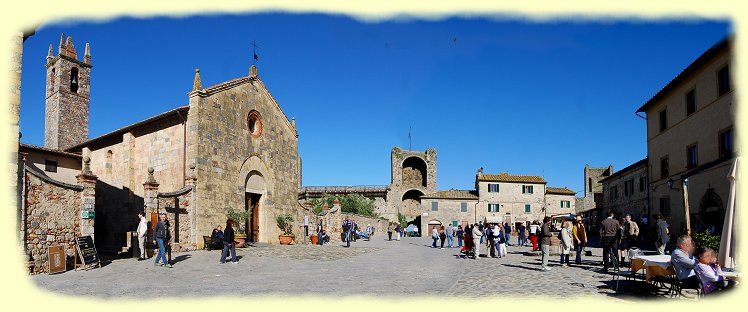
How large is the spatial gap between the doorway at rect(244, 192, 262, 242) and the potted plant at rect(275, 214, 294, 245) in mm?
1069

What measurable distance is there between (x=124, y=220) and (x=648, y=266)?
70.6 ft

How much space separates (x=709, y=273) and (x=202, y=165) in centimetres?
1805

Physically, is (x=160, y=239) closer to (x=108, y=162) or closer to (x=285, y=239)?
(x=285, y=239)

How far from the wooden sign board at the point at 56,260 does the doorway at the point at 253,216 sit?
11066mm

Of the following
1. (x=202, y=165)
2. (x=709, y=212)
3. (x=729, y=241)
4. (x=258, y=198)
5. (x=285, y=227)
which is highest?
(x=202, y=165)

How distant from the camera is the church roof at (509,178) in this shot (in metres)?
57.8

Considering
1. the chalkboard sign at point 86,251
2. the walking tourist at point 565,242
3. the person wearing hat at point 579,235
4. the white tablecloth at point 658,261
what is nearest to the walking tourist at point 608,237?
the walking tourist at point 565,242

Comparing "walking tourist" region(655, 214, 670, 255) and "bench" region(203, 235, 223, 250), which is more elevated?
"walking tourist" region(655, 214, 670, 255)

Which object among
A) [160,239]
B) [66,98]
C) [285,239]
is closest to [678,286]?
[160,239]

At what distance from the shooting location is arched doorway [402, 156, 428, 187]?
6662 cm

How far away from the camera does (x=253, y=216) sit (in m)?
25.5

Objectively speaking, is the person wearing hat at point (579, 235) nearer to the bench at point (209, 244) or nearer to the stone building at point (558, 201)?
the bench at point (209, 244)

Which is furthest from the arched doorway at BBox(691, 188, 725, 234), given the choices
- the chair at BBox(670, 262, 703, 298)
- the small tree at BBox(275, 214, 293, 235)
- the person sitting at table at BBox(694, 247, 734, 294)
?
the small tree at BBox(275, 214, 293, 235)

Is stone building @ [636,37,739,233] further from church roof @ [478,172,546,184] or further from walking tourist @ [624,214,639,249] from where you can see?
church roof @ [478,172,546,184]
